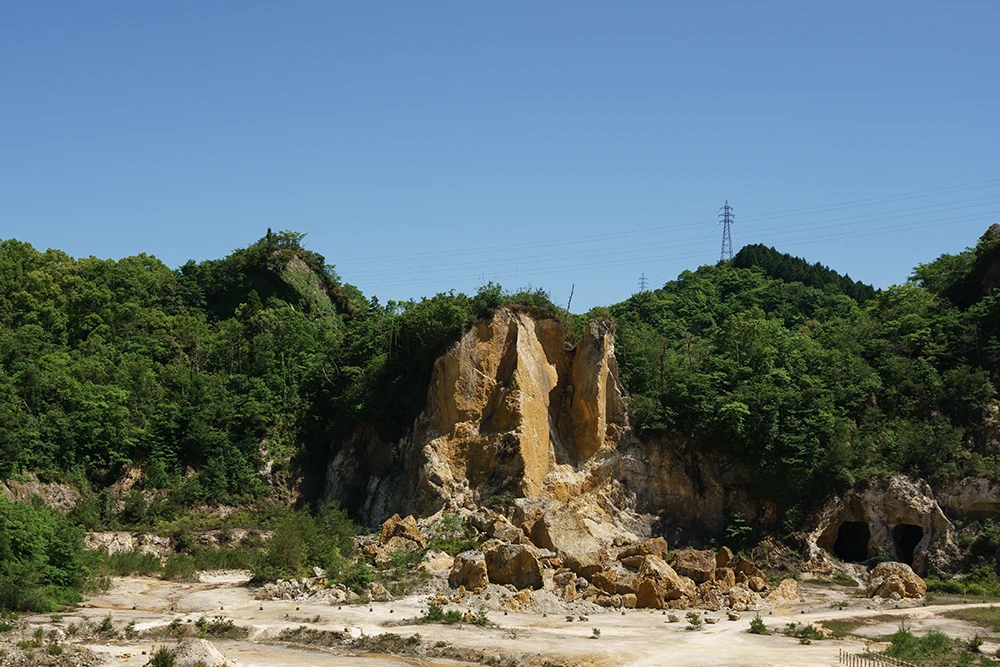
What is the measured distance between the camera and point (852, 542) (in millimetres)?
44781

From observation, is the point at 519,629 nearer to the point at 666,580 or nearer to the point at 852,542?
the point at 666,580

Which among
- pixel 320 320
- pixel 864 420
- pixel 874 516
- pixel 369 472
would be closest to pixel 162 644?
pixel 369 472

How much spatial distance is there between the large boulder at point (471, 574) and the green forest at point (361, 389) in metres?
8.02

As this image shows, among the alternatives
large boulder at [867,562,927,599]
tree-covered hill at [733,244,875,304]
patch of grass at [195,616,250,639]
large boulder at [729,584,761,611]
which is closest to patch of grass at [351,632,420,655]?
patch of grass at [195,616,250,639]

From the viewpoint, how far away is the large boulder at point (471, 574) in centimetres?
3425

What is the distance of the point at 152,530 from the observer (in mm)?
41531

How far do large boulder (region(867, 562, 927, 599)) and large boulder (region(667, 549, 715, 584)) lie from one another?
17.7 feet

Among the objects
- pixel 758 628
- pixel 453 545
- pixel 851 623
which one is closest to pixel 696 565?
pixel 851 623

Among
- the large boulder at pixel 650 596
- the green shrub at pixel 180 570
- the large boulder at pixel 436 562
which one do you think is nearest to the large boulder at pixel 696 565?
the large boulder at pixel 650 596

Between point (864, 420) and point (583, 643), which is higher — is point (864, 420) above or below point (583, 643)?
above

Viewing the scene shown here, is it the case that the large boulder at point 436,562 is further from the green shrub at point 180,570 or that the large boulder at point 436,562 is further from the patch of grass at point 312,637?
the green shrub at point 180,570

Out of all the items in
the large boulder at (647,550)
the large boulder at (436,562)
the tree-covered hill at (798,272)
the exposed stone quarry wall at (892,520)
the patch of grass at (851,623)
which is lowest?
the patch of grass at (851,623)

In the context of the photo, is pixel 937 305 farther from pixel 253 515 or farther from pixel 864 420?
pixel 253 515

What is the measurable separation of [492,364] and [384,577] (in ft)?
41.9
